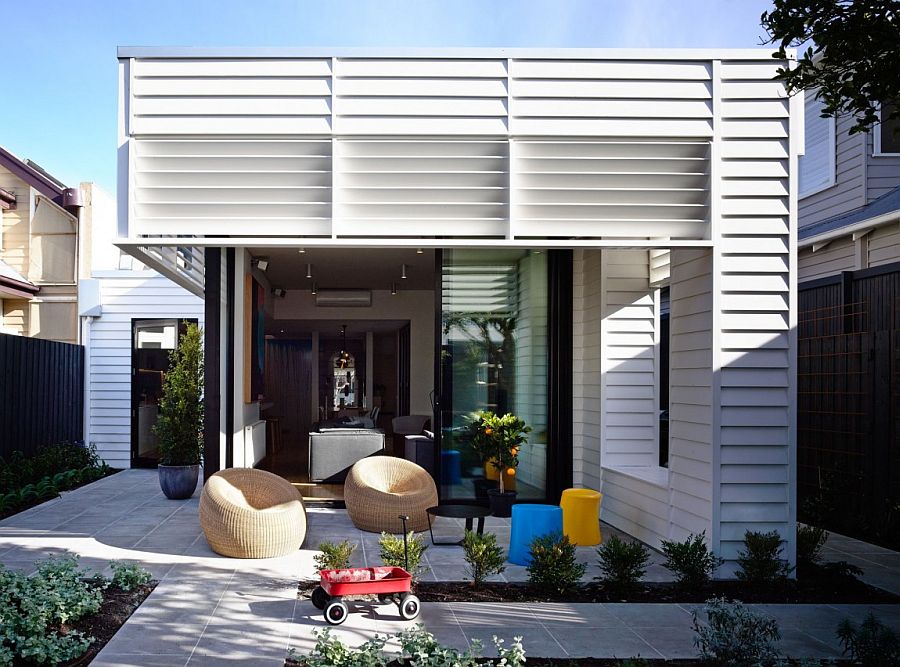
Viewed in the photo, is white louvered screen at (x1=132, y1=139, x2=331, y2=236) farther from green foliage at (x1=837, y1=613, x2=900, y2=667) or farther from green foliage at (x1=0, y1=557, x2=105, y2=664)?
green foliage at (x1=837, y1=613, x2=900, y2=667)

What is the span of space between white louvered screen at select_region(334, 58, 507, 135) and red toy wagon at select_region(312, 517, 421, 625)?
2.94m

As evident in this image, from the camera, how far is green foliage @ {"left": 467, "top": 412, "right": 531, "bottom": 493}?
729 centimetres

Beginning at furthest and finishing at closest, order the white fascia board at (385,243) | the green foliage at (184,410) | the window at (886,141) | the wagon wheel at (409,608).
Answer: the window at (886,141)
the green foliage at (184,410)
the white fascia board at (385,243)
the wagon wheel at (409,608)


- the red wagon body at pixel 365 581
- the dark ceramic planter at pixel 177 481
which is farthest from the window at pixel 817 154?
the dark ceramic planter at pixel 177 481

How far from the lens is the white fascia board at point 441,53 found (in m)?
5.43

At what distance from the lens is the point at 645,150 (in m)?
5.57

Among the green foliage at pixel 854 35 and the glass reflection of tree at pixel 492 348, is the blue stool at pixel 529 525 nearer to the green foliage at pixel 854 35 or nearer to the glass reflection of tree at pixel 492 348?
the glass reflection of tree at pixel 492 348

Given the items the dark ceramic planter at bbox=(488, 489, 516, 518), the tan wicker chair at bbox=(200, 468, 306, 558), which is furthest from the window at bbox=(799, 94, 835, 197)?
the tan wicker chair at bbox=(200, 468, 306, 558)

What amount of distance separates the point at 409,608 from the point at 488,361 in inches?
140

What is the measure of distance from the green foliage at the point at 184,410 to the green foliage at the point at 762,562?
592 centimetres

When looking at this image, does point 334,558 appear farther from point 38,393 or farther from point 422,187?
point 38,393

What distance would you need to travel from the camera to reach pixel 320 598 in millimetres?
4480

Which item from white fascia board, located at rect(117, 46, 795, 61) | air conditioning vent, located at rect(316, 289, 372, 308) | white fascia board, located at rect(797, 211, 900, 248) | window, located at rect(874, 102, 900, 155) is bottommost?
air conditioning vent, located at rect(316, 289, 372, 308)

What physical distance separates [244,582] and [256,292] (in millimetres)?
5330
